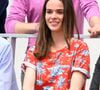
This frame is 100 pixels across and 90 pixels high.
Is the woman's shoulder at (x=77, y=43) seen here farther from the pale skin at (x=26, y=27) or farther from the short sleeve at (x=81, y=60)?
the pale skin at (x=26, y=27)

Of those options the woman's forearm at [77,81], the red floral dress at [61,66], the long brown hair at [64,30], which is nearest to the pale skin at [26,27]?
the long brown hair at [64,30]

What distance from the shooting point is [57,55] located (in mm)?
2215

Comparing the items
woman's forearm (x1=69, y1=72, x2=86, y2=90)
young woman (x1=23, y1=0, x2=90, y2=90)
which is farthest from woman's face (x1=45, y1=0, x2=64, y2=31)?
woman's forearm (x1=69, y1=72, x2=86, y2=90)

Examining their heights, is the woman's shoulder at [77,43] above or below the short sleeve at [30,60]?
above

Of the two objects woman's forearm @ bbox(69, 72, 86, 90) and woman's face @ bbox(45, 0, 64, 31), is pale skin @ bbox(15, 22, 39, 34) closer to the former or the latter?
woman's face @ bbox(45, 0, 64, 31)

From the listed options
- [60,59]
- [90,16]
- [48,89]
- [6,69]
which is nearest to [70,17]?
[90,16]

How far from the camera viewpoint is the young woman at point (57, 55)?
2197mm

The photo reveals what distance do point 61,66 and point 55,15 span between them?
0.29m

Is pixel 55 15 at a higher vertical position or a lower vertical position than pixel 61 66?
higher

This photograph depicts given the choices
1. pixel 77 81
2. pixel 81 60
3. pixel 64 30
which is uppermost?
pixel 64 30

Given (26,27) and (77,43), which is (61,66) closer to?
(77,43)

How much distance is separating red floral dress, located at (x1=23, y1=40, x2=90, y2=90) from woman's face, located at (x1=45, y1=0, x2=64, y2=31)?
135 millimetres

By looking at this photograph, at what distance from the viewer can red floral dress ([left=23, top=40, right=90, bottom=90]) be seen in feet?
7.20

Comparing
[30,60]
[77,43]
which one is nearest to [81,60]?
[77,43]
